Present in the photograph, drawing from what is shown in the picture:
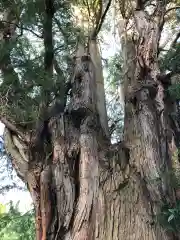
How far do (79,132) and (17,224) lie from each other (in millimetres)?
1658

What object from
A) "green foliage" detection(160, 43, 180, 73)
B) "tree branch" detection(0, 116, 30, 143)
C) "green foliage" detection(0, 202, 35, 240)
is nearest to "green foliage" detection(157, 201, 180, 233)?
"tree branch" detection(0, 116, 30, 143)

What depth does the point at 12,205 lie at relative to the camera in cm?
390

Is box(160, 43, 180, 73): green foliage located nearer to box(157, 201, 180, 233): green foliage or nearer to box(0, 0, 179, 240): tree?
box(0, 0, 179, 240): tree

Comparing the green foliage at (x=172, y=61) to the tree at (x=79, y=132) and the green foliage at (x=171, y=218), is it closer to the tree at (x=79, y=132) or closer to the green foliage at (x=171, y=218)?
the tree at (x=79, y=132)

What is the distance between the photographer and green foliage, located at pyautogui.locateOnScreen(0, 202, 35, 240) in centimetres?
386

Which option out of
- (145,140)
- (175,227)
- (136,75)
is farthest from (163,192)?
(136,75)

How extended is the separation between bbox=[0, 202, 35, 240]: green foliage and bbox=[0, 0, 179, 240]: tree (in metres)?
1.19

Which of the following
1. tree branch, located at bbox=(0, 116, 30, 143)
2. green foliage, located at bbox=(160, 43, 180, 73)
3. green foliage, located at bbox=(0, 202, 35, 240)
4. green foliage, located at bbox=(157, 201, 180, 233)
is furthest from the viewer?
green foliage, located at bbox=(0, 202, 35, 240)

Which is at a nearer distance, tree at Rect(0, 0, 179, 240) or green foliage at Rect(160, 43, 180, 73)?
tree at Rect(0, 0, 179, 240)

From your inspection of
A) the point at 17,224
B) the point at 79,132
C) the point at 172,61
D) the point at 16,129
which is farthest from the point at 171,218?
the point at 17,224

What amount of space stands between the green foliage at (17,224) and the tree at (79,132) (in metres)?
1.19

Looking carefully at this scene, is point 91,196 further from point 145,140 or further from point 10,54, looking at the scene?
point 10,54

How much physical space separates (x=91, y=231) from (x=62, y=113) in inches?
41.4

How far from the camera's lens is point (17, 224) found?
4035mm
